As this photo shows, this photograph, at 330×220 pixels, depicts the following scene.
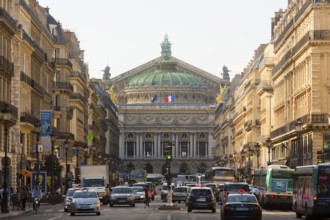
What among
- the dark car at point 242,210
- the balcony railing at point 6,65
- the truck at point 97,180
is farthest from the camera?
the truck at point 97,180

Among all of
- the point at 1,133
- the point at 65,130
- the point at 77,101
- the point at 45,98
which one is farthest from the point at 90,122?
the point at 1,133

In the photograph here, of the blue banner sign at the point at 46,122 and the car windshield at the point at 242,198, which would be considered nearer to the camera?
the car windshield at the point at 242,198

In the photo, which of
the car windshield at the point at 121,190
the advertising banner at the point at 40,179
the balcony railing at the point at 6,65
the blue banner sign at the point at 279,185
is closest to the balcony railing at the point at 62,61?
the advertising banner at the point at 40,179

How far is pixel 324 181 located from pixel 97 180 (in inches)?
1677

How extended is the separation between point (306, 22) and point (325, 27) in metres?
5.02

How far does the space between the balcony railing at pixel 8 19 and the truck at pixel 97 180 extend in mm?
16416

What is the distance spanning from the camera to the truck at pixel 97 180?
9731 cm

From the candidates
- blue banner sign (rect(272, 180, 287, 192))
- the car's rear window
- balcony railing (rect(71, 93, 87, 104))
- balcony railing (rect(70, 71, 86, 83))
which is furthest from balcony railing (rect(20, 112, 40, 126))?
balcony railing (rect(70, 71, 86, 83))

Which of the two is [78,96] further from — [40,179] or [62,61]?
[40,179]

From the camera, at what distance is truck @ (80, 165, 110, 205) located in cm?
9731

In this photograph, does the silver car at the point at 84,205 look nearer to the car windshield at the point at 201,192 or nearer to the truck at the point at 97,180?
the car windshield at the point at 201,192

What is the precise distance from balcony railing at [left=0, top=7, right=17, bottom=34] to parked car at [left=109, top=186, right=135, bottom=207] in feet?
46.0

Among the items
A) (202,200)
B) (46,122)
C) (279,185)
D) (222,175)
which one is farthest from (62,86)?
(202,200)

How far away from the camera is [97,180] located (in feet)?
324
